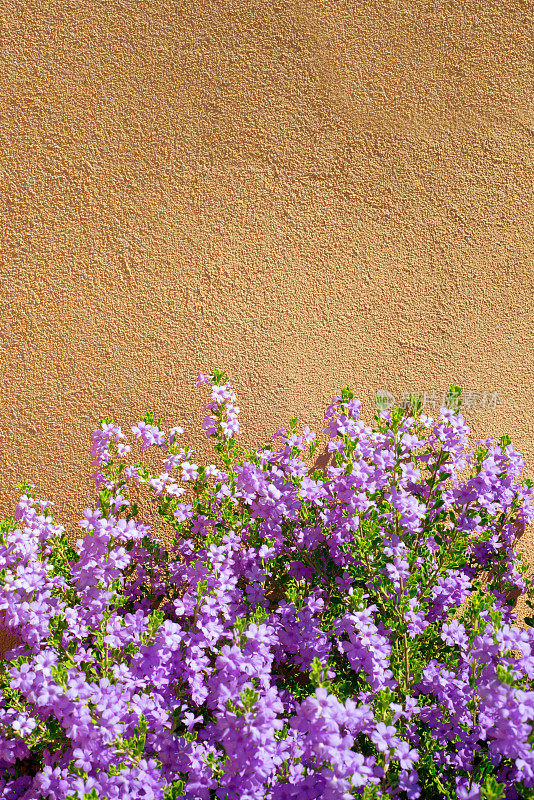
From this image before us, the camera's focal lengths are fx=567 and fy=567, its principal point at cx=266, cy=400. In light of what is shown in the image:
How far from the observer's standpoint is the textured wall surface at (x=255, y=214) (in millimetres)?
2758

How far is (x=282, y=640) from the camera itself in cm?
214

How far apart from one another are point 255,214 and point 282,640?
77.3 inches

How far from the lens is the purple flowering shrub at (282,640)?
161 centimetres

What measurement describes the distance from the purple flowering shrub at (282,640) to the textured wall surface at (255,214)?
1.70 ft

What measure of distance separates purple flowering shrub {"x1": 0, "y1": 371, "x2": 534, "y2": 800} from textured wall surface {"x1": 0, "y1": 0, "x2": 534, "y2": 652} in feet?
1.70

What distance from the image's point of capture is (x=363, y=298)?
113 inches

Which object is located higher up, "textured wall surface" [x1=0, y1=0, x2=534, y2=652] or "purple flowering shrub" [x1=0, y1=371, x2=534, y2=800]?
"textured wall surface" [x1=0, y1=0, x2=534, y2=652]

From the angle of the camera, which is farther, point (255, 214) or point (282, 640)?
point (255, 214)

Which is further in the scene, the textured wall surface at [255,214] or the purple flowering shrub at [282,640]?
the textured wall surface at [255,214]

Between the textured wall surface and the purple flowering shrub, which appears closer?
the purple flowering shrub

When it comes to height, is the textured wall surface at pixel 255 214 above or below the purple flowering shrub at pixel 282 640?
above

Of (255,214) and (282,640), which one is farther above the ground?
(255,214)

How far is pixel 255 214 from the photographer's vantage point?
9.29 ft

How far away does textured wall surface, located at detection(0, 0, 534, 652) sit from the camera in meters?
2.76
